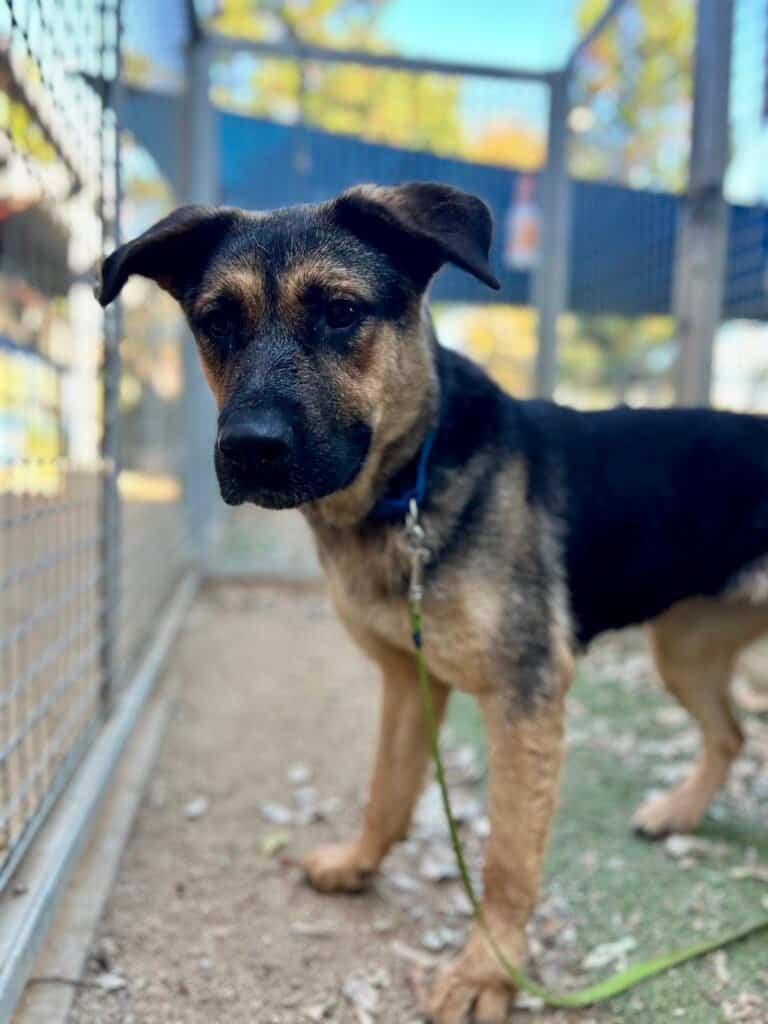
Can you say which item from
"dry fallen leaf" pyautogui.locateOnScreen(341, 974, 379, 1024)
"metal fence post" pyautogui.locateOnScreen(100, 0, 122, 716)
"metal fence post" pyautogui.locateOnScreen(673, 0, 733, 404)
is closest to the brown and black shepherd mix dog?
"dry fallen leaf" pyautogui.locateOnScreen(341, 974, 379, 1024)

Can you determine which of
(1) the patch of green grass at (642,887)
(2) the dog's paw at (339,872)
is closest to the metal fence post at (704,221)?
(1) the patch of green grass at (642,887)

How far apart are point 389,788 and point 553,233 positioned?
4617 mm

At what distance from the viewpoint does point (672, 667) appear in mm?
3314

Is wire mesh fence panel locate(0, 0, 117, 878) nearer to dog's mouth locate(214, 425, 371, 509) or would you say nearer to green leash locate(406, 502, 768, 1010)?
dog's mouth locate(214, 425, 371, 509)

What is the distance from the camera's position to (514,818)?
7.70 feet

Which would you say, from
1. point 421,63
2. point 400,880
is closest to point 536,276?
point 421,63

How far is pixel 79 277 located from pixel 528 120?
4.07 meters

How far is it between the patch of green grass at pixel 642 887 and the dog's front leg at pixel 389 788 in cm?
57

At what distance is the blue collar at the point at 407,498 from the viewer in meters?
2.40

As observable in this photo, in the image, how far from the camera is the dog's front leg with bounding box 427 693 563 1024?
234 centimetres

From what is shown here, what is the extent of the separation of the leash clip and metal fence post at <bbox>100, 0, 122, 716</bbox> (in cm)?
146

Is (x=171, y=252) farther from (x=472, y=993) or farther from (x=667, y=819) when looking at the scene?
(x=667, y=819)

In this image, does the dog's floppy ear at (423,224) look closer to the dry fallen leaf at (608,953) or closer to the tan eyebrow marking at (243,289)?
the tan eyebrow marking at (243,289)

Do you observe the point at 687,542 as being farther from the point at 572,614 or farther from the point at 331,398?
the point at 331,398
